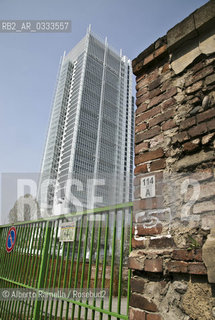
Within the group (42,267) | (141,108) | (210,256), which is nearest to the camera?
(210,256)

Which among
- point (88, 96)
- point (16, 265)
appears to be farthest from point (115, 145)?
point (16, 265)

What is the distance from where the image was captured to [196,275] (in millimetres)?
1392

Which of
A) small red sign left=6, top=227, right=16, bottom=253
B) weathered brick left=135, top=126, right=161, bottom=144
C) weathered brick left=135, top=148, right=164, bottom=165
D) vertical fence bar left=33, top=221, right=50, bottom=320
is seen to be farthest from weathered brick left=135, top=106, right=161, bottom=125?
small red sign left=6, top=227, right=16, bottom=253

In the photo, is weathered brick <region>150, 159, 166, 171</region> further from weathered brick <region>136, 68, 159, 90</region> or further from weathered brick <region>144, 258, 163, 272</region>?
weathered brick <region>136, 68, 159, 90</region>

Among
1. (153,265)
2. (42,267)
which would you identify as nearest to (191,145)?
(153,265)

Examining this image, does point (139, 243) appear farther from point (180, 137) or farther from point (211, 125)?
point (211, 125)

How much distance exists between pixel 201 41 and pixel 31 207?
95.5 feet

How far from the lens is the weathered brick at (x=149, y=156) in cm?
186

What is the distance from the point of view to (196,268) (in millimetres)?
1378

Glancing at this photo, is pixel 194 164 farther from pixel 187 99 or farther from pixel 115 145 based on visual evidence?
pixel 115 145

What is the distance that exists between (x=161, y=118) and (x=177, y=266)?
1.17 metres

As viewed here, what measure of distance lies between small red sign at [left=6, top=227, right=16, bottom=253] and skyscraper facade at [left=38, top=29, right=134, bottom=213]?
57.0 metres

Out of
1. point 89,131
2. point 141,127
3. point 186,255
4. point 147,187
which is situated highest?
point 89,131

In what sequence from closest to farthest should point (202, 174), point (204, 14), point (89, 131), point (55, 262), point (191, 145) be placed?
point (202, 174) → point (191, 145) → point (204, 14) → point (55, 262) → point (89, 131)
